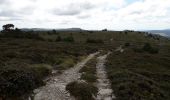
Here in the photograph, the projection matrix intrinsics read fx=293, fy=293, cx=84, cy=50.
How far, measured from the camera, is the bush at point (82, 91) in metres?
18.7

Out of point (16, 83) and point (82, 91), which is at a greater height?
point (16, 83)

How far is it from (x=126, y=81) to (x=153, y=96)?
374cm

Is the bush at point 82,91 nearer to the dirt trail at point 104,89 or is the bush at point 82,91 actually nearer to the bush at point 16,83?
the dirt trail at point 104,89

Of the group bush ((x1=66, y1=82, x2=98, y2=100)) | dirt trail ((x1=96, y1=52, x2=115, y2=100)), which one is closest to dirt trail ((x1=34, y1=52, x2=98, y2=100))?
bush ((x1=66, y1=82, x2=98, y2=100))

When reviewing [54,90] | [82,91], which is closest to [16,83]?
[54,90]

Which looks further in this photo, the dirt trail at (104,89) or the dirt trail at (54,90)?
the dirt trail at (104,89)

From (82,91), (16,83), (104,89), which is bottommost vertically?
(104,89)

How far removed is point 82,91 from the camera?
1916 centimetres

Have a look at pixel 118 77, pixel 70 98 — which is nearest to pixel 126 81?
pixel 118 77

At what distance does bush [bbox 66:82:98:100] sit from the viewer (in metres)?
18.7

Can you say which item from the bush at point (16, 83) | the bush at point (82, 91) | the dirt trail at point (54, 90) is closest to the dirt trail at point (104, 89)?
the bush at point (82, 91)

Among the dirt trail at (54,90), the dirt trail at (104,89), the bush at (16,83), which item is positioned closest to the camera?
the dirt trail at (54,90)

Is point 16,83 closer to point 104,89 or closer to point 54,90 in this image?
point 54,90

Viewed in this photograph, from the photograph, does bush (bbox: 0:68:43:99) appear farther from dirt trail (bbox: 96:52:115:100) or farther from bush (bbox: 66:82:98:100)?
dirt trail (bbox: 96:52:115:100)
